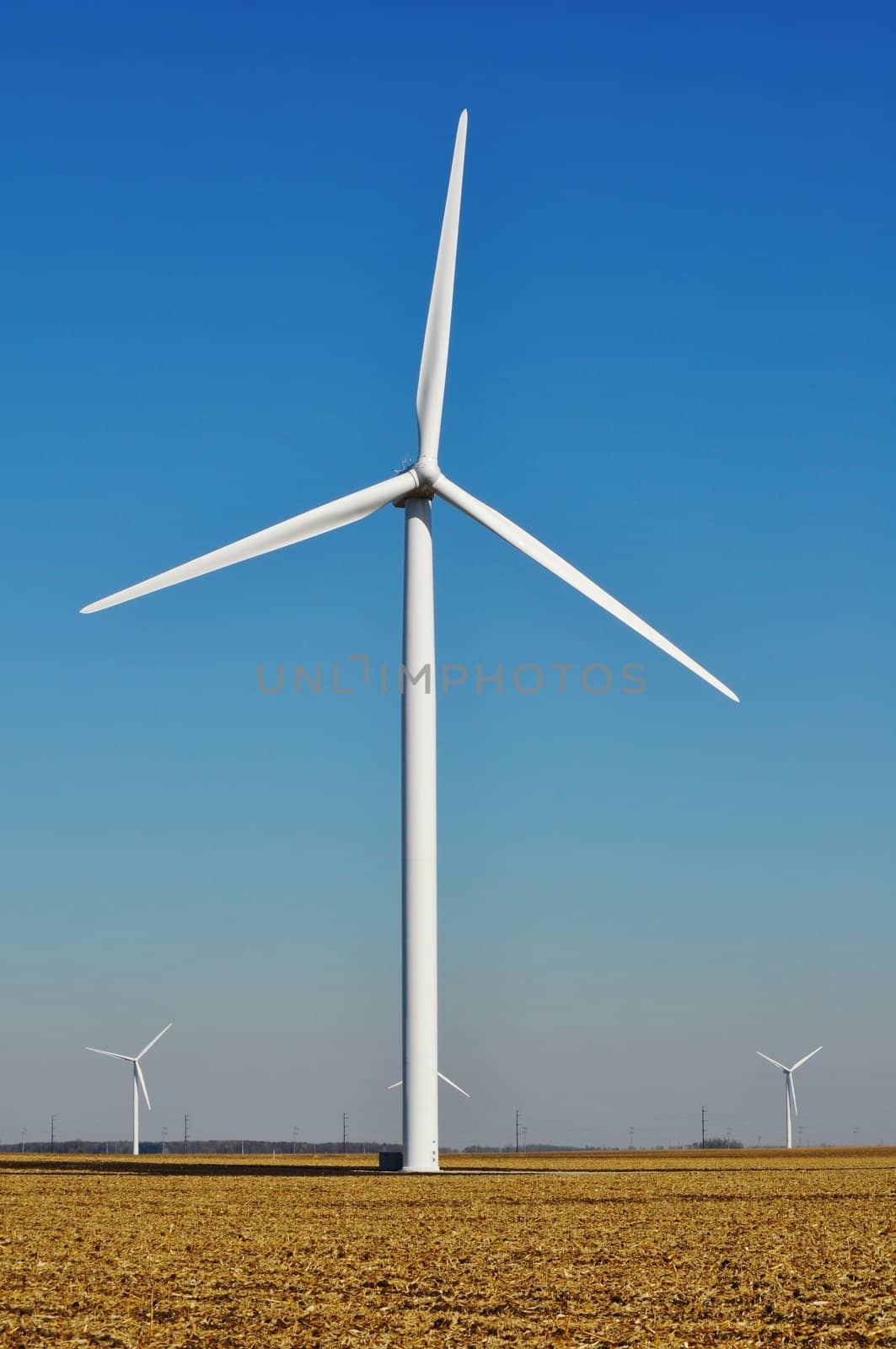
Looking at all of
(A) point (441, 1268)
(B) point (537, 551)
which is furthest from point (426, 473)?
(A) point (441, 1268)

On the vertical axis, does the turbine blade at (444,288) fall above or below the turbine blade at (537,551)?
above

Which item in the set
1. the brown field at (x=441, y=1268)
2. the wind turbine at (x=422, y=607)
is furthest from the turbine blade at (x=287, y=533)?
the brown field at (x=441, y=1268)

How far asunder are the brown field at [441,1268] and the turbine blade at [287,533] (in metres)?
18.8

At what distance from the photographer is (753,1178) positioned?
174 ft

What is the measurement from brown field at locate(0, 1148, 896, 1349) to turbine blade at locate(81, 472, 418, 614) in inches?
742

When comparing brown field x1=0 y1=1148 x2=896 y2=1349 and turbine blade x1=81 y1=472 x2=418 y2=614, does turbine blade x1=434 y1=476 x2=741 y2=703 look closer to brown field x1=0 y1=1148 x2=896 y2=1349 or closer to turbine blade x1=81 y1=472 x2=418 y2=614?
turbine blade x1=81 y1=472 x2=418 y2=614

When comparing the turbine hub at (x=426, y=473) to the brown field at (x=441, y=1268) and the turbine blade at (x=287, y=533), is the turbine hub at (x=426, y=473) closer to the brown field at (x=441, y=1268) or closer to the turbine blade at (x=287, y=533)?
the turbine blade at (x=287, y=533)

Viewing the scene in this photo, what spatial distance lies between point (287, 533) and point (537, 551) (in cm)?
957

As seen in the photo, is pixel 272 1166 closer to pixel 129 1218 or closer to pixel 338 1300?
pixel 129 1218

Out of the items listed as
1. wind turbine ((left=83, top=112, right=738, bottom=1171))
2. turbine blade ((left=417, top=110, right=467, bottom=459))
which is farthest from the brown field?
turbine blade ((left=417, top=110, right=467, bottom=459))

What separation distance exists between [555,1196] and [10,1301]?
2469 cm

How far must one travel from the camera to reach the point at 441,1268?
2380 cm

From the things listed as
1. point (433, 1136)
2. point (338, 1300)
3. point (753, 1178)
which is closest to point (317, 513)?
point (433, 1136)

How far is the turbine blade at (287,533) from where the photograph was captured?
170ft
